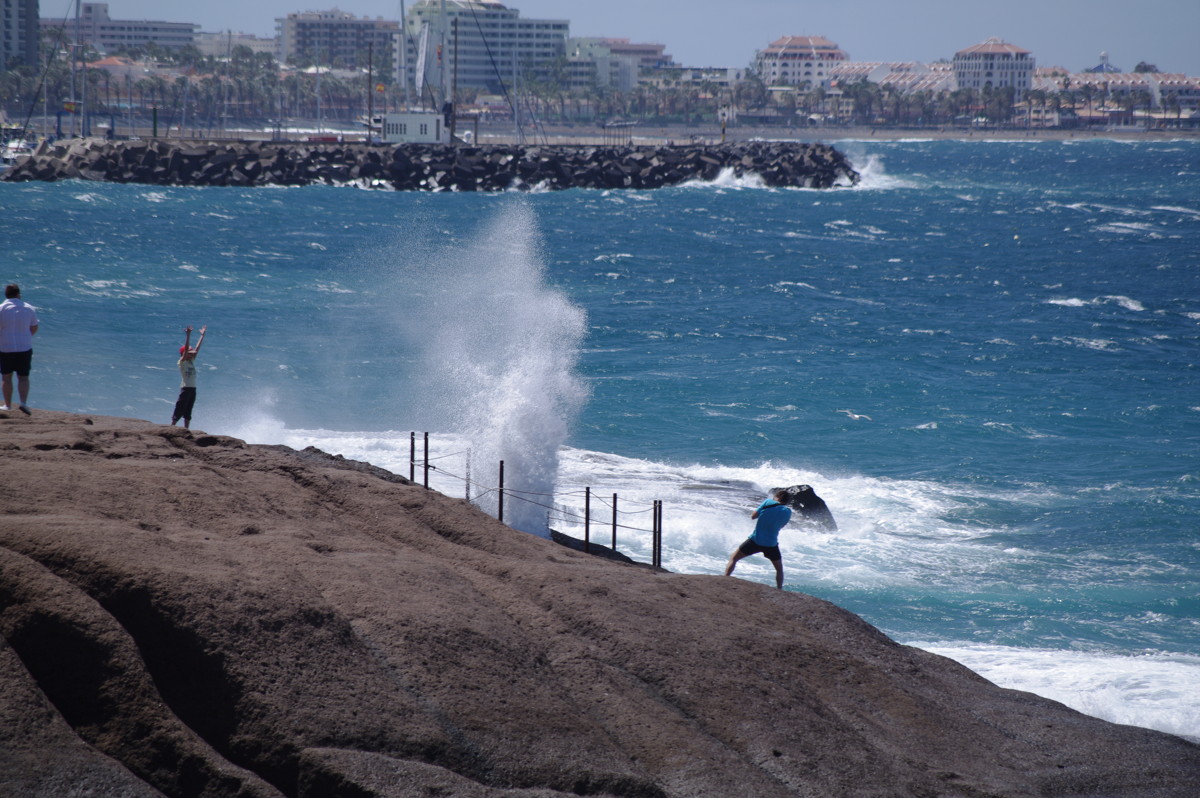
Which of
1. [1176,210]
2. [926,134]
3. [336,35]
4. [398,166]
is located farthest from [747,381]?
[336,35]

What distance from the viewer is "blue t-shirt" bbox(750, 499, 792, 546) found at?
9.31m

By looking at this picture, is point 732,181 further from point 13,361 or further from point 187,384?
point 13,361

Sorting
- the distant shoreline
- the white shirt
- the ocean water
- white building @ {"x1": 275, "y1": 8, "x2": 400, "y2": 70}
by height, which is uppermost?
white building @ {"x1": 275, "y1": 8, "x2": 400, "y2": 70}

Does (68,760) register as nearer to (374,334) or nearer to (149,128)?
(374,334)

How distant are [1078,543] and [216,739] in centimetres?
1208

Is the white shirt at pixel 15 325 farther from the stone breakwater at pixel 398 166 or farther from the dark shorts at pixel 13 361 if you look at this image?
the stone breakwater at pixel 398 166

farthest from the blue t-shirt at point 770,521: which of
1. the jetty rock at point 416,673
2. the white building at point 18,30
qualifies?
the white building at point 18,30

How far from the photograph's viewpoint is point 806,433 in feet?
64.7

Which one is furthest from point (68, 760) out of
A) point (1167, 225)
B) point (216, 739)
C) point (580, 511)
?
point (1167, 225)

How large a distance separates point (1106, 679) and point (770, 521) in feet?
10.5

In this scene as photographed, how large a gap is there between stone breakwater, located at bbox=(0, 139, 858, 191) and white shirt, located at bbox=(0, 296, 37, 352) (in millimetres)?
55137

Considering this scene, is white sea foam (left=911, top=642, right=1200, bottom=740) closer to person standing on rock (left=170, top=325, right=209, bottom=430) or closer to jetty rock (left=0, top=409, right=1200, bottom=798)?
jetty rock (left=0, top=409, right=1200, bottom=798)

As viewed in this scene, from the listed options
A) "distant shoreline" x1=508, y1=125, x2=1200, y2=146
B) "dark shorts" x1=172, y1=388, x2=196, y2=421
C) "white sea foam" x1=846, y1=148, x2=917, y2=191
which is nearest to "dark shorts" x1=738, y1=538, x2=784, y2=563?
"dark shorts" x1=172, y1=388, x2=196, y2=421

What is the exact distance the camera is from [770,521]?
367 inches
